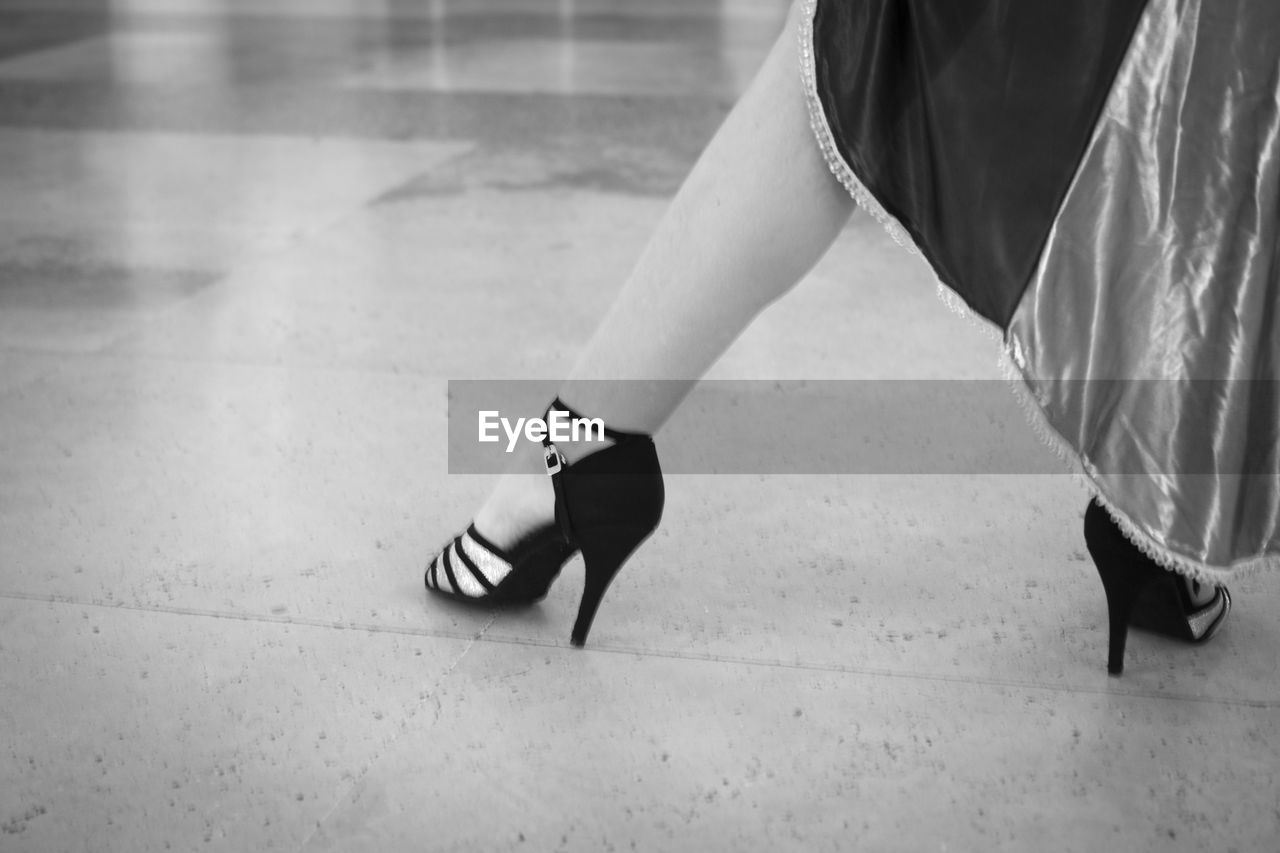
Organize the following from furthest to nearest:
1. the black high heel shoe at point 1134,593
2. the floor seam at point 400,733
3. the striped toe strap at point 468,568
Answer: the striped toe strap at point 468,568 < the black high heel shoe at point 1134,593 < the floor seam at point 400,733

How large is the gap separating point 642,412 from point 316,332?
113 centimetres

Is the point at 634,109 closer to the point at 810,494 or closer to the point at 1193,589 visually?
the point at 810,494

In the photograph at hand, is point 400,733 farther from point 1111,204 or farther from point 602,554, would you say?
point 1111,204

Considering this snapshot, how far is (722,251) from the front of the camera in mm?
1250

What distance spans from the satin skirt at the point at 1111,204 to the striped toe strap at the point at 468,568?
50 centimetres

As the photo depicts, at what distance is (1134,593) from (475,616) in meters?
0.63

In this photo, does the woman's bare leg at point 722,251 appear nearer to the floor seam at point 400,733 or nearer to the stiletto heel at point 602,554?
the stiletto heel at point 602,554

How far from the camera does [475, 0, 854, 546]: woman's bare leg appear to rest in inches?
48.2

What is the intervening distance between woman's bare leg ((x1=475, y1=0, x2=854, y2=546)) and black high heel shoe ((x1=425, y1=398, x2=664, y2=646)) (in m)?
0.02

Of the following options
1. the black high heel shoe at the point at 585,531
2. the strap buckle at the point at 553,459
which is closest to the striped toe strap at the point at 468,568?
the black high heel shoe at the point at 585,531

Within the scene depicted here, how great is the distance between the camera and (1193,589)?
1401mm

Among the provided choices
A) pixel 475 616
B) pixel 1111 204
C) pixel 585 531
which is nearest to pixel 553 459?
pixel 585 531

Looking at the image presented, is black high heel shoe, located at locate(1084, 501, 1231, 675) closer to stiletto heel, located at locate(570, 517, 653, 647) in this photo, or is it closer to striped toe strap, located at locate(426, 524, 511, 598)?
stiletto heel, located at locate(570, 517, 653, 647)

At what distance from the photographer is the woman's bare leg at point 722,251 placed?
1.22m
